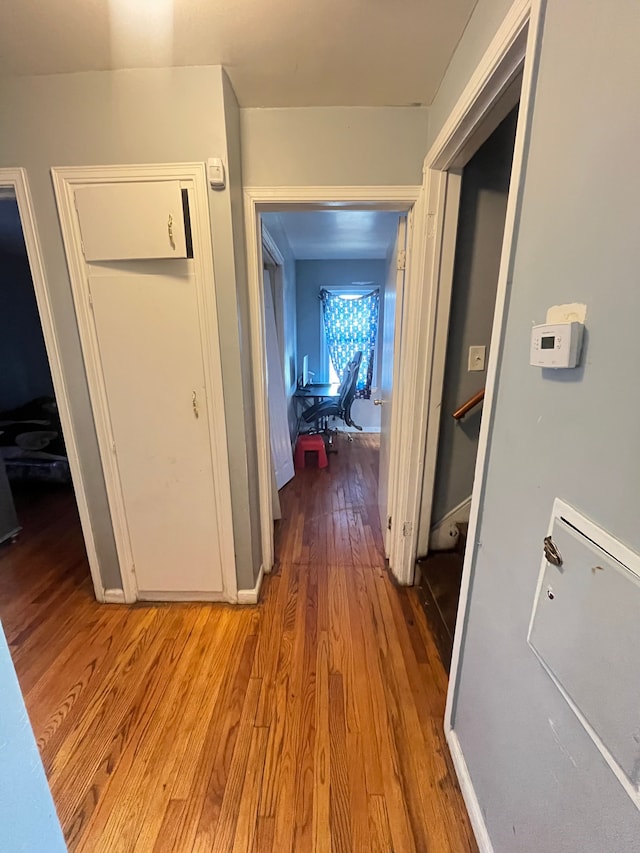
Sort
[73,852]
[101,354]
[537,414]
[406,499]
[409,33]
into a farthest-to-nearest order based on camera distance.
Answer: [406,499] → [101,354] → [409,33] → [73,852] → [537,414]

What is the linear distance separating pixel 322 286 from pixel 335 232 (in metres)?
1.46

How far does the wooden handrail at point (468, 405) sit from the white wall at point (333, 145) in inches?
40.1

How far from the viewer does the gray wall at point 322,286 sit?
4969 millimetres

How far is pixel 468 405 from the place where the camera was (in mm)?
1651

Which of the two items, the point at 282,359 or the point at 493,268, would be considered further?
the point at 282,359

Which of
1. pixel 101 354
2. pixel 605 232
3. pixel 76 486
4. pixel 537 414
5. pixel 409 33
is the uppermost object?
pixel 409 33

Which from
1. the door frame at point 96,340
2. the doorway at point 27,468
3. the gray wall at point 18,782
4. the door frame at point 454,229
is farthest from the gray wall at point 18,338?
the gray wall at point 18,782

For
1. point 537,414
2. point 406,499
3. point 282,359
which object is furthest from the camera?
point 282,359

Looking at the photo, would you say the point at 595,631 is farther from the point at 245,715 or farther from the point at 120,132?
the point at 120,132

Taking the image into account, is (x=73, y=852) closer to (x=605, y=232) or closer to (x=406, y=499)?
(x=406, y=499)

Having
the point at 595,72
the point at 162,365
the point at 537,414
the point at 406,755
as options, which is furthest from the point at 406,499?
the point at 595,72

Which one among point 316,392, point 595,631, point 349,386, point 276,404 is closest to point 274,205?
point 276,404

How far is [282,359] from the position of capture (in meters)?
3.46

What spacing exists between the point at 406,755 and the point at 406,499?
1000mm
